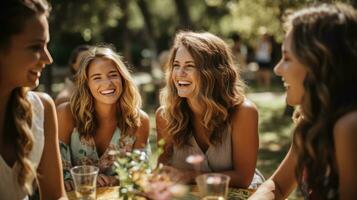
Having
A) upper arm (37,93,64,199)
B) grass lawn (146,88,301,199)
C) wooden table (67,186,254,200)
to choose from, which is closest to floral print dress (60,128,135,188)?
wooden table (67,186,254,200)

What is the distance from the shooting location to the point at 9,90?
2.50 meters

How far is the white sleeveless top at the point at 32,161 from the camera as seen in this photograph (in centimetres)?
246

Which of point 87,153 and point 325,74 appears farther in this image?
point 87,153

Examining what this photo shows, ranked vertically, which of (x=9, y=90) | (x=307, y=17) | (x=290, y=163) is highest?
(x=307, y=17)

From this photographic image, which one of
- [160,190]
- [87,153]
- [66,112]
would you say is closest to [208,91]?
[87,153]

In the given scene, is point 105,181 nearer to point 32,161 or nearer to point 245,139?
point 32,161

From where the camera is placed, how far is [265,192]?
8.95ft

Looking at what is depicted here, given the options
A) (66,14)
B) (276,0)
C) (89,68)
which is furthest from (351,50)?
(66,14)

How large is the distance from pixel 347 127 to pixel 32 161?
1692 millimetres

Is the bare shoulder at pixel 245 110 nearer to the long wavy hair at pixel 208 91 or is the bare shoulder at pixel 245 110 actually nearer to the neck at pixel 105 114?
the long wavy hair at pixel 208 91

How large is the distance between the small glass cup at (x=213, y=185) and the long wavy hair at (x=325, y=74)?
1.61 ft

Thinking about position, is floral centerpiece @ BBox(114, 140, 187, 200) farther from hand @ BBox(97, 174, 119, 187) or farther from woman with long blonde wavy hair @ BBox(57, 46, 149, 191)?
woman with long blonde wavy hair @ BBox(57, 46, 149, 191)

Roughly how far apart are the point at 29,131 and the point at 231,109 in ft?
5.76

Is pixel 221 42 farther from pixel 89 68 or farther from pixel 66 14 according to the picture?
pixel 66 14
